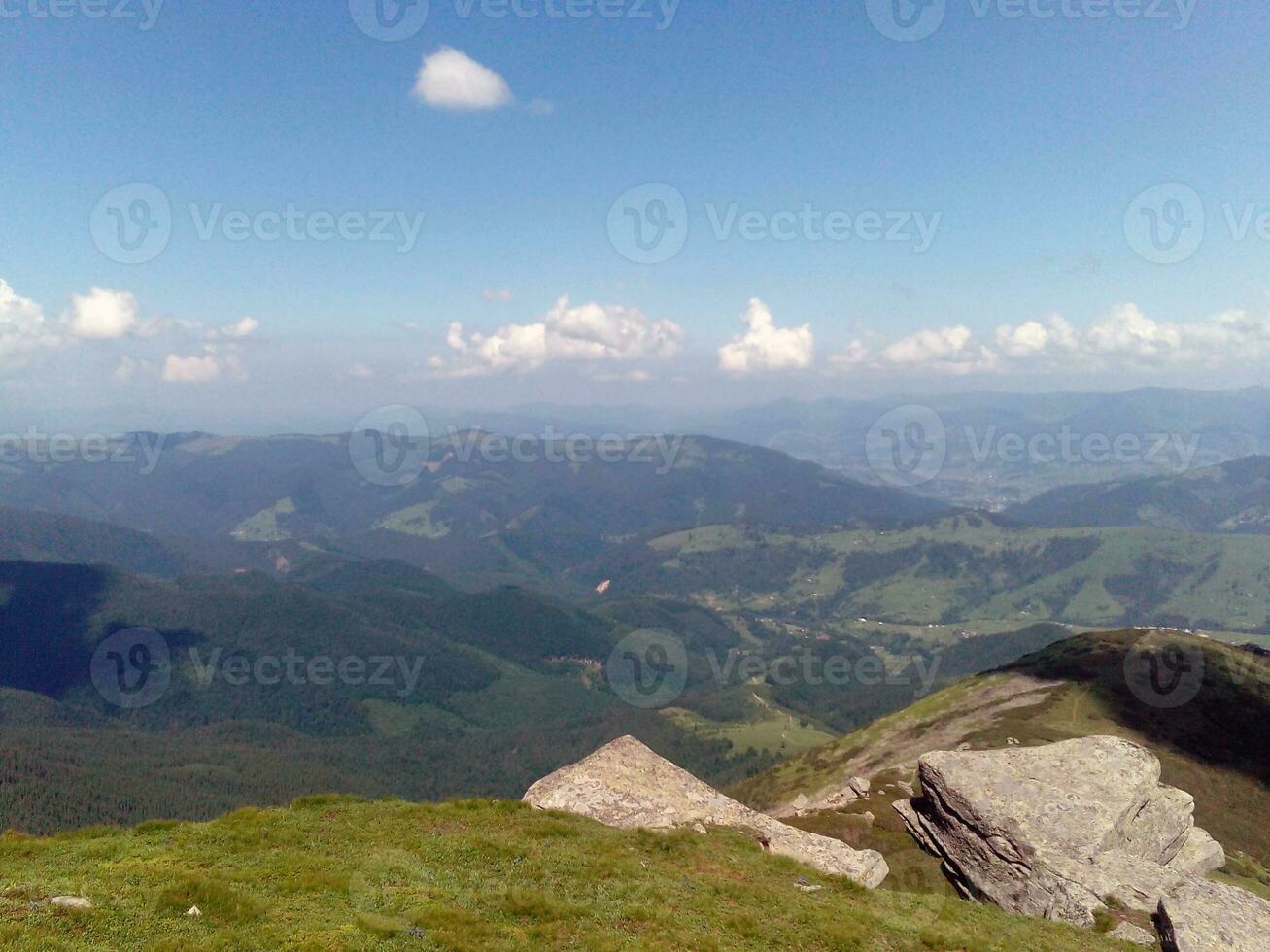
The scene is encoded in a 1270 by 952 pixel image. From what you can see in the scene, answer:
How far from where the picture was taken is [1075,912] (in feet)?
134

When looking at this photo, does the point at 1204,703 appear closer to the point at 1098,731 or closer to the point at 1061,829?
the point at 1098,731

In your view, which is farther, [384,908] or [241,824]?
[241,824]

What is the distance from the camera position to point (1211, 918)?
3675 centimetres

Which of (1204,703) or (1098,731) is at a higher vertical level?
(1098,731)

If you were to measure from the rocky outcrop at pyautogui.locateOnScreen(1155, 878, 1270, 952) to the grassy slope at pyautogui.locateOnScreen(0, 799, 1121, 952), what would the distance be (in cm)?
434

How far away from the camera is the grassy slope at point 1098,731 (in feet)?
358

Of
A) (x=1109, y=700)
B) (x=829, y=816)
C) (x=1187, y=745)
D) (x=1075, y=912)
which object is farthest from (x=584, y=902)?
Result: (x=1109, y=700)

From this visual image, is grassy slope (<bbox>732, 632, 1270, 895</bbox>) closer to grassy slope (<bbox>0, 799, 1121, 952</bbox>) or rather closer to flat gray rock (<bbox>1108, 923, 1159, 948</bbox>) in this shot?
flat gray rock (<bbox>1108, 923, 1159, 948</bbox>)

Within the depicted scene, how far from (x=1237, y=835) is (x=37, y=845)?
144 metres

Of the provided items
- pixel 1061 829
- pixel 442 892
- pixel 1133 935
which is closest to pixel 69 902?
pixel 442 892

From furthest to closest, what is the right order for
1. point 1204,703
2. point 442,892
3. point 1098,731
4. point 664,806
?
Answer: point 1204,703
point 1098,731
point 664,806
point 442,892

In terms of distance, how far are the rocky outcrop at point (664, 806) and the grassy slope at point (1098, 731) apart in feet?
115

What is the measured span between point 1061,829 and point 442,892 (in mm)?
44986

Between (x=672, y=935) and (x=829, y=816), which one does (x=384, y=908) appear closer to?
(x=672, y=935)
